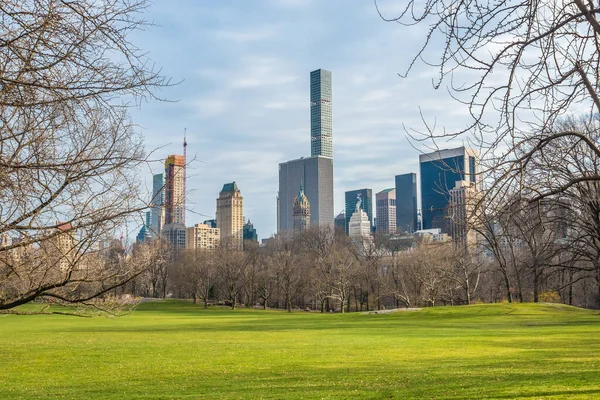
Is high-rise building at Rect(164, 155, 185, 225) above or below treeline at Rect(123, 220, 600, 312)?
above

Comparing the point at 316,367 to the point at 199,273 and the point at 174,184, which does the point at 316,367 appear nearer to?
the point at 174,184

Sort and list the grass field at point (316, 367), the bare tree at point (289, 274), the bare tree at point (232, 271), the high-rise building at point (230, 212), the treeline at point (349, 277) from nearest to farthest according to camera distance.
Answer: the grass field at point (316, 367) < the treeline at point (349, 277) < the bare tree at point (289, 274) < the bare tree at point (232, 271) < the high-rise building at point (230, 212)

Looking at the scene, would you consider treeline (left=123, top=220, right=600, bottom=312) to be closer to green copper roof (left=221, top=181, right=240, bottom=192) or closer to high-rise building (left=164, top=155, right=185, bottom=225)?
green copper roof (left=221, top=181, right=240, bottom=192)

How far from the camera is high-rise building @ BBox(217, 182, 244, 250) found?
12108 cm

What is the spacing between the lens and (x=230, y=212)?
541ft

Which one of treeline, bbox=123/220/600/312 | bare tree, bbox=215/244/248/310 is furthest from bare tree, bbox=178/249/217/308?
bare tree, bbox=215/244/248/310

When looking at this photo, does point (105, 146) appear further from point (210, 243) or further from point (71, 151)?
point (210, 243)

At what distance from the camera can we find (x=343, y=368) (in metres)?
17.0

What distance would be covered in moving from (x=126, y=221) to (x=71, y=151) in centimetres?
156

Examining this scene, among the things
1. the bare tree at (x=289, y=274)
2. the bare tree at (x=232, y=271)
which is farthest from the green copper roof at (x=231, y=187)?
the bare tree at (x=289, y=274)

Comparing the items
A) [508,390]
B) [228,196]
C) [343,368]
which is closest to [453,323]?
[343,368]

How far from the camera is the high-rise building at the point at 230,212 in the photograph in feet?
397

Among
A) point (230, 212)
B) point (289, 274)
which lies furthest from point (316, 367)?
point (230, 212)

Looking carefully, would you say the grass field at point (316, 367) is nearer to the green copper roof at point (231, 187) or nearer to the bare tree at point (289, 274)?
the bare tree at point (289, 274)
